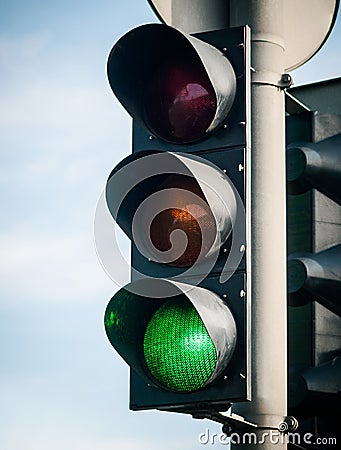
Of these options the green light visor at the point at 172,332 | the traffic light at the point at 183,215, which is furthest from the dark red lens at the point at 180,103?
the green light visor at the point at 172,332

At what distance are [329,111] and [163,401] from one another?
1.79 meters

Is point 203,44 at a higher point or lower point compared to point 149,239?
higher

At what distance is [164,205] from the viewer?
4.46m

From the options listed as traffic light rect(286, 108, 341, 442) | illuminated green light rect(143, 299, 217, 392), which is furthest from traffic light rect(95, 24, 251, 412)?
traffic light rect(286, 108, 341, 442)

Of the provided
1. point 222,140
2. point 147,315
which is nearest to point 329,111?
point 222,140

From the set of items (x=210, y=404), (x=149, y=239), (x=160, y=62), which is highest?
(x=160, y=62)

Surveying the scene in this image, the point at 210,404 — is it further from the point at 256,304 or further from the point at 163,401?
the point at 256,304

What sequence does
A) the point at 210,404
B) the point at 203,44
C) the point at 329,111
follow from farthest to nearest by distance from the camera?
the point at 329,111 → the point at 203,44 → the point at 210,404

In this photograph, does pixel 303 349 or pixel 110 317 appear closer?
pixel 110 317

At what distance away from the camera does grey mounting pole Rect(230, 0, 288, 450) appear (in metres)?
4.41

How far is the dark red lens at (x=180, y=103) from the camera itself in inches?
177

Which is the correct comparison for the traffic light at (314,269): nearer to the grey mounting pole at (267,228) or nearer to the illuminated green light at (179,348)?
the grey mounting pole at (267,228)

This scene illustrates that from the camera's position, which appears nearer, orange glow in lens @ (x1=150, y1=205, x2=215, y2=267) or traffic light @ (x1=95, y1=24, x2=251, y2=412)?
traffic light @ (x1=95, y1=24, x2=251, y2=412)

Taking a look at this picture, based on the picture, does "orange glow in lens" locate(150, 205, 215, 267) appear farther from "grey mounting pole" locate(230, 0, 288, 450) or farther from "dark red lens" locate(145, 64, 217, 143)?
"dark red lens" locate(145, 64, 217, 143)
